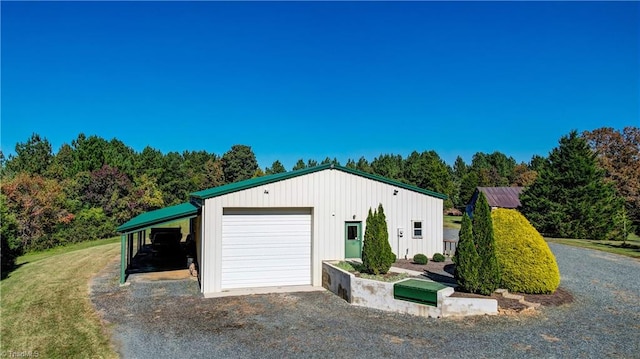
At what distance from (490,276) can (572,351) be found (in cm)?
278

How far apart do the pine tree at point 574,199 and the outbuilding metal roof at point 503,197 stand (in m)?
6.38

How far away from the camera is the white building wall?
12438 millimetres

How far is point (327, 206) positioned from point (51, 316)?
28.1 feet

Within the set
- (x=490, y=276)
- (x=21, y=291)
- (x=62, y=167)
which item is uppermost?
(x=62, y=167)

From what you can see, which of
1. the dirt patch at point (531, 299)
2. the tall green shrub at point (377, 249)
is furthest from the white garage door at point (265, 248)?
the dirt patch at point (531, 299)

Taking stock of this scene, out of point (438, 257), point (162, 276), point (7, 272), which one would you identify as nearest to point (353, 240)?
point (438, 257)

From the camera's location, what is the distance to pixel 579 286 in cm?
1230

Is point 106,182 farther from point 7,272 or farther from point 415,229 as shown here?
point 415,229

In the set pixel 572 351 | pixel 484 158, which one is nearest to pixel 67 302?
pixel 572 351

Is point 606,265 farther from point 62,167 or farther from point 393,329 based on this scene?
point 62,167

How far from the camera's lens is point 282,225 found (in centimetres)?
1365

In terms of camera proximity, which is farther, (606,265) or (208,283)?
(606,265)

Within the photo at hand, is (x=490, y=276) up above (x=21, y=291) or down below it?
above

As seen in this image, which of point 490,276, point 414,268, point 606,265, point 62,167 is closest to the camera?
point 490,276
